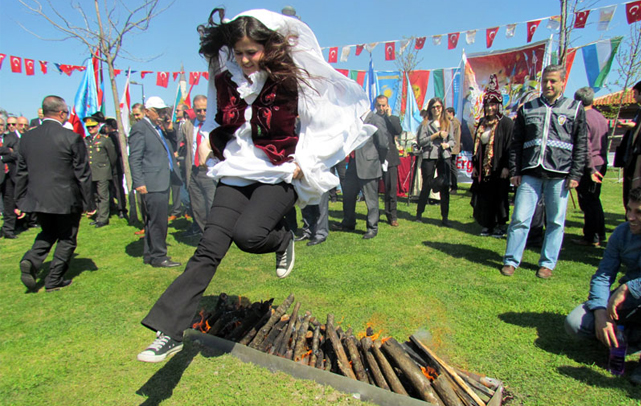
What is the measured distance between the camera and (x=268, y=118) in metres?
2.75

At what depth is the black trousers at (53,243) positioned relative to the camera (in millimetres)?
4910

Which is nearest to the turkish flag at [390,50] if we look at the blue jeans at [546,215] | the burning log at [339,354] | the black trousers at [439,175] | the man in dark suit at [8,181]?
the black trousers at [439,175]

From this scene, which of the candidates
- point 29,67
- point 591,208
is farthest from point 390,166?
point 29,67

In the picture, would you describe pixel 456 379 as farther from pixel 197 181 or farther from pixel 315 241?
pixel 197 181

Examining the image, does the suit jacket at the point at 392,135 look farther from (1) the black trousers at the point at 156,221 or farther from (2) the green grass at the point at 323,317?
(1) the black trousers at the point at 156,221

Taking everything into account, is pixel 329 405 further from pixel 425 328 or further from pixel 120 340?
pixel 120 340

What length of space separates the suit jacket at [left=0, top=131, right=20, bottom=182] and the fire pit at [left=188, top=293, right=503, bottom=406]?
7.44 m

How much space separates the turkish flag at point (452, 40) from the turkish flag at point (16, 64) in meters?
15.8

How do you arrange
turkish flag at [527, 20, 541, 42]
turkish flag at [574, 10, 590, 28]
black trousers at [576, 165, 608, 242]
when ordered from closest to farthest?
black trousers at [576, 165, 608, 242] → turkish flag at [574, 10, 590, 28] → turkish flag at [527, 20, 541, 42]

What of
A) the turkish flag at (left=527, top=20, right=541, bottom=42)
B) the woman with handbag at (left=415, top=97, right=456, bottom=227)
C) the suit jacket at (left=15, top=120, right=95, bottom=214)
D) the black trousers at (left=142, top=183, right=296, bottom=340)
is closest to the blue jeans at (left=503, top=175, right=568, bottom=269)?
the woman with handbag at (left=415, top=97, right=456, bottom=227)

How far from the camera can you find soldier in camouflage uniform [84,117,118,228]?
923 cm

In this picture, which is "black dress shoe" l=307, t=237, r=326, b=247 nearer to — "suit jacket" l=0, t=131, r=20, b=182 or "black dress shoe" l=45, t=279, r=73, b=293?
"black dress shoe" l=45, t=279, r=73, b=293

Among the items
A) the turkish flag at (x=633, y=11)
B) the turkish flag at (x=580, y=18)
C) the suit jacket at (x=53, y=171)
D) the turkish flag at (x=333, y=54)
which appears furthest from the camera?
the turkish flag at (x=333, y=54)

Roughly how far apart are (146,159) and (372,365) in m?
4.49
